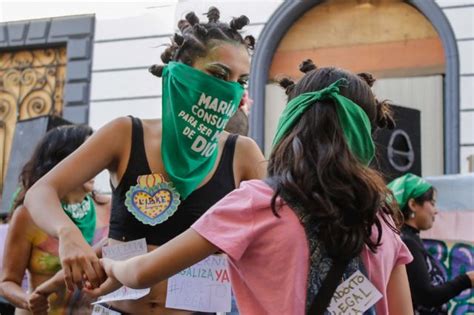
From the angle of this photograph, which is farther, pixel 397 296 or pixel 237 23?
pixel 237 23

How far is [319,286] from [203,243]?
263 millimetres

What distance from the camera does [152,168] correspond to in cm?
264

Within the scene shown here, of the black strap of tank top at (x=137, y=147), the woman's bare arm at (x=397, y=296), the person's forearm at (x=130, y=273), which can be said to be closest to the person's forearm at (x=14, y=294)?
the black strap of tank top at (x=137, y=147)

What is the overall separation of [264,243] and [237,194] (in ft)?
0.39

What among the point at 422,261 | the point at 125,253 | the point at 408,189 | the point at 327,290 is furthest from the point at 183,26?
the point at 408,189

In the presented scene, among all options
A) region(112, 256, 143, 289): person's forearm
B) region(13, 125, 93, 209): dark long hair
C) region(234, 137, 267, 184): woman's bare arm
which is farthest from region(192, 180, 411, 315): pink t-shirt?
region(13, 125, 93, 209): dark long hair

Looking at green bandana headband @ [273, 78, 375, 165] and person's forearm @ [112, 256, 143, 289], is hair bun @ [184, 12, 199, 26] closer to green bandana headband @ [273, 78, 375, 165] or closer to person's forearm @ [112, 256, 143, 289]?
green bandana headband @ [273, 78, 375, 165]

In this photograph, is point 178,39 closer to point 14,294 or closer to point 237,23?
point 237,23

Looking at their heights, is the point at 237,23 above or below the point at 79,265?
above

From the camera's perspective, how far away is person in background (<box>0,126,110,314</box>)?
12.4 feet

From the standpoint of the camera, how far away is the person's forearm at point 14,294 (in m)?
3.64

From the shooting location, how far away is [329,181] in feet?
6.25

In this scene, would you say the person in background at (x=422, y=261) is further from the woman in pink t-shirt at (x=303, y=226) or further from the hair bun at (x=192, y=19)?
the woman in pink t-shirt at (x=303, y=226)

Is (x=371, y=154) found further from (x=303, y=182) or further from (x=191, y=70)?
(x=191, y=70)
